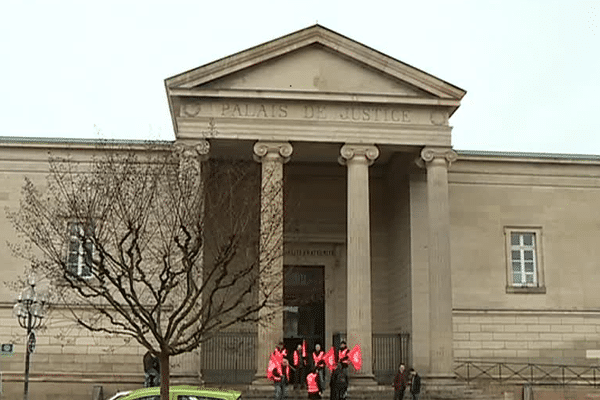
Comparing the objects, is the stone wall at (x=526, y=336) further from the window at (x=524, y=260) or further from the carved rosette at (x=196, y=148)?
the carved rosette at (x=196, y=148)

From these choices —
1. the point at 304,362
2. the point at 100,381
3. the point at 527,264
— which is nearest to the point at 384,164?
the point at 527,264

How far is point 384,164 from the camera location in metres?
32.3

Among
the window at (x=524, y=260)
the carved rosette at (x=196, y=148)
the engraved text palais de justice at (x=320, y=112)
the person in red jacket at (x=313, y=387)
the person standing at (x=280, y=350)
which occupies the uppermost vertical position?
the engraved text palais de justice at (x=320, y=112)

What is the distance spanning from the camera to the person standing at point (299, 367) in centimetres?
2550

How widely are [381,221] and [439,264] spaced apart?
5.72m

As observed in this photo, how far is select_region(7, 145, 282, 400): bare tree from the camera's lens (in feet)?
58.3

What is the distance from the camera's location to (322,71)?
92.3ft

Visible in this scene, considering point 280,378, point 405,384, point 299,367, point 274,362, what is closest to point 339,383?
point 280,378

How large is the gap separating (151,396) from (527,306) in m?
18.1

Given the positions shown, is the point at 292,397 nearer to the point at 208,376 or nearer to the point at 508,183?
the point at 208,376

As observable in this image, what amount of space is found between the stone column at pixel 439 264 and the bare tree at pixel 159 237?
526 centimetres

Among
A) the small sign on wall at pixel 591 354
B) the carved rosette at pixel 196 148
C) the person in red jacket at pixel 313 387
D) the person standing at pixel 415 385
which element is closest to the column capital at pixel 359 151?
the carved rosette at pixel 196 148

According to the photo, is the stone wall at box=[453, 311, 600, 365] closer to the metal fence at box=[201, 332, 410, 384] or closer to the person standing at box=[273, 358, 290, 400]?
the metal fence at box=[201, 332, 410, 384]

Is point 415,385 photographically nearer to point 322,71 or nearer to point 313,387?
point 313,387
